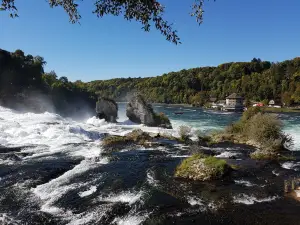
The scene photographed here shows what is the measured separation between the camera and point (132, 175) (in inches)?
997

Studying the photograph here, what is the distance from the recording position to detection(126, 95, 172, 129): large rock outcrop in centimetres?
6463

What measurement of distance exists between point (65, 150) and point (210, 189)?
68.4ft

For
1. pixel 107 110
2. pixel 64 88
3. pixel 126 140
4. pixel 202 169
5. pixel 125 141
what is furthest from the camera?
pixel 64 88

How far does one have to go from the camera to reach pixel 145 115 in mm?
65438

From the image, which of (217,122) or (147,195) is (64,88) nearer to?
(217,122)

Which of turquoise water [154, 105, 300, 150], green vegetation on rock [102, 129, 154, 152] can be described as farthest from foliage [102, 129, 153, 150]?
turquoise water [154, 105, 300, 150]

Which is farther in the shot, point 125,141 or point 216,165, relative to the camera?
point 125,141

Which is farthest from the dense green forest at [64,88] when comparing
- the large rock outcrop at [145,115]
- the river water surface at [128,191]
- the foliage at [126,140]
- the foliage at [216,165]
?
the foliage at [216,165]

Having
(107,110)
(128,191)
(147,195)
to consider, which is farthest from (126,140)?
(107,110)

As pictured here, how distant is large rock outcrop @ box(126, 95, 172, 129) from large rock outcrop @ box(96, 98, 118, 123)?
5.24m

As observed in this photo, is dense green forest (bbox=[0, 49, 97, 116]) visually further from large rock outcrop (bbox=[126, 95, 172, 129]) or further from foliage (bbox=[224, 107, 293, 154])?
foliage (bbox=[224, 107, 293, 154])

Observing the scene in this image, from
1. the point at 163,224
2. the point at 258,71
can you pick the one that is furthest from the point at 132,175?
the point at 258,71

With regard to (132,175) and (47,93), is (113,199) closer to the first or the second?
(132,175)

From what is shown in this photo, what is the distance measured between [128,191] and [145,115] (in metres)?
44.7
